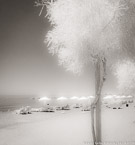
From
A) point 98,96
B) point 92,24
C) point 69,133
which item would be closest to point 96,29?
point 92,24

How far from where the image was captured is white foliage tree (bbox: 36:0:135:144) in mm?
9328

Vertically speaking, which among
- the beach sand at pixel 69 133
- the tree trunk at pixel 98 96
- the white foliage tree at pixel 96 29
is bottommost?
the beach sand at pixel 69 133

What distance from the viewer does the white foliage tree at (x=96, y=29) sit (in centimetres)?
933

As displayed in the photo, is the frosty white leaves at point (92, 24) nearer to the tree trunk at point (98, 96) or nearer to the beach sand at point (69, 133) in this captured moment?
the tree trunk at point (98, 96)

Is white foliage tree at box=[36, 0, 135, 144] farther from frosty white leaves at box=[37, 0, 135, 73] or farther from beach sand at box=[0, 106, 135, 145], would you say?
beach sand at box=[0, 106, 135, 145]

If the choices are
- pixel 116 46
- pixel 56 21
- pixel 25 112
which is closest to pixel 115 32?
pixel 116 46

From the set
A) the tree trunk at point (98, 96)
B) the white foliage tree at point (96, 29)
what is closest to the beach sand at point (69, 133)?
the tree trunk at point (98, 96)

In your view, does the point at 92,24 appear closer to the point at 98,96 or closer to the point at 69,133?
the point at 98,96

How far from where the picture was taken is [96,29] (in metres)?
9.42

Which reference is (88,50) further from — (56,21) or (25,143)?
(25,143)

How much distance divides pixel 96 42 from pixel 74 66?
2.08 metres

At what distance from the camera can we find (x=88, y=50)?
32.4 feet

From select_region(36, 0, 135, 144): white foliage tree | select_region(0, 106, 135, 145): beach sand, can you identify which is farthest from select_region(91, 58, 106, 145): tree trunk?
select_region(0, 106, 135, 145): beach sand

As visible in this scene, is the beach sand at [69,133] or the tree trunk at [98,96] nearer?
the tree trunk at [98,96]
